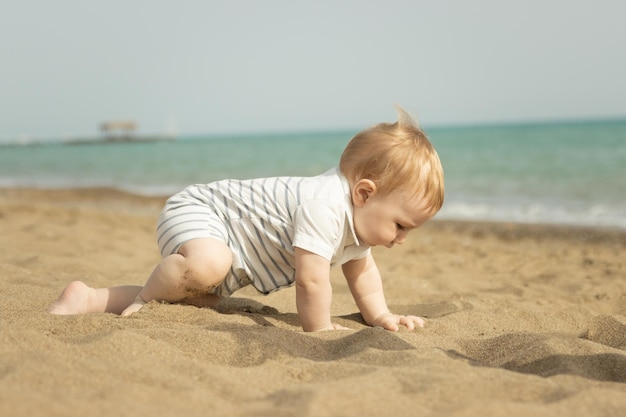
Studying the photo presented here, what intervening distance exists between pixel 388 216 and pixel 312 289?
45 centimetres

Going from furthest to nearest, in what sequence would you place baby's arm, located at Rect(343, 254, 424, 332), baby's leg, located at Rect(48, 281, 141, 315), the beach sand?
baby's arm, located at Rect(343, 254, 424, 332)
baby's leg, located at Rect(48, 281, 141, 315)
the beach sand

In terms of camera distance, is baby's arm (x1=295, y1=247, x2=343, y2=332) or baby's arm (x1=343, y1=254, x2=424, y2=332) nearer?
baby's arm (x1=295, y1=247, x2=343, y2=332)

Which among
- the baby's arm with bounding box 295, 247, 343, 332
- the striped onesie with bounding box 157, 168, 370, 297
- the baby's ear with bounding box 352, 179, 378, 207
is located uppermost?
the baby's ear with bounding box 352, 179, 378, 207

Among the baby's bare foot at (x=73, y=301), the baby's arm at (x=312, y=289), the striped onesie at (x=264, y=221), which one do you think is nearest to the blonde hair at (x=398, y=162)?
the striped onesie at (x=264, y=221)

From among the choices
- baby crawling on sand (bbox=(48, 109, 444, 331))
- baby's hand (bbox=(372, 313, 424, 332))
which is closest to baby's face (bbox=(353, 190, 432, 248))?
baby crawling on sand (bbox=(48, 109, 444, 331))

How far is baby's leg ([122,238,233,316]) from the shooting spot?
8.76 feet

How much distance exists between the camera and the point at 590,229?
7.04 m

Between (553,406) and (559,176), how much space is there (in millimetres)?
12038

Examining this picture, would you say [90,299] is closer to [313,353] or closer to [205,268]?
[205,268]

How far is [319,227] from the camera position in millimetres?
2623

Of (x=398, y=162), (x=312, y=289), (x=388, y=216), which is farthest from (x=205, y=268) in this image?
(x=398, y=162)

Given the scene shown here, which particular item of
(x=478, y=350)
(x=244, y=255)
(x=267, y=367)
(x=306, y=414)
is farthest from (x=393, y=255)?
(x=306, y=414)

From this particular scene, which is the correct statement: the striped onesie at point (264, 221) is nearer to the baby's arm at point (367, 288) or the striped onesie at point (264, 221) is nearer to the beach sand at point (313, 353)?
the baby's arm at point (367, 288)

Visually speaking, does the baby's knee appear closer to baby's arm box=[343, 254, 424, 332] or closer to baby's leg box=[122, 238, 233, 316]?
baby's leg box=[122, 238, 233, 316]
